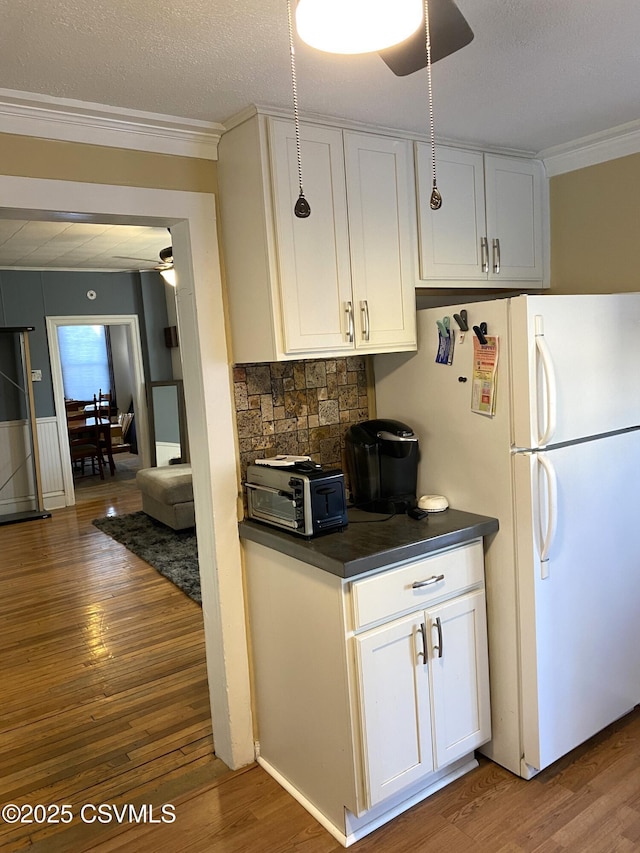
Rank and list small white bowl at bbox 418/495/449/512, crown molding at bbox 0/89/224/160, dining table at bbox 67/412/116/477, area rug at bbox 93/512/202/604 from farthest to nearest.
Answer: dining table at bbox 67/412/116/477 → area rug at bbox 93/512/202/604 → small white bowl at bbox 418/495/449/512 → crown molding at bbox 0/89/224/160

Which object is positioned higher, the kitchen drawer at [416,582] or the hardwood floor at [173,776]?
the kitchen drawer at [416,582]

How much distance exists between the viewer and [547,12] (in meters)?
1.64

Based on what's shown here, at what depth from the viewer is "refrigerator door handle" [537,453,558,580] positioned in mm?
2184

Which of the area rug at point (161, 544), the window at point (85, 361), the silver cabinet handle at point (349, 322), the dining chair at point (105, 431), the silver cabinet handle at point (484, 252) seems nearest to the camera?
the silver cabinet handle at point (349, 322)

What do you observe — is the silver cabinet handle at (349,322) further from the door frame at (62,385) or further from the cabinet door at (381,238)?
the door frame at (62,385)

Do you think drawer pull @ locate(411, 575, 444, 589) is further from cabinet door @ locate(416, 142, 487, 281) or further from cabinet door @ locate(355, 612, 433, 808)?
cabinet door @ locate(416, 142, 487, 281)

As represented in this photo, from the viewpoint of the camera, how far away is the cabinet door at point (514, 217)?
2.76m

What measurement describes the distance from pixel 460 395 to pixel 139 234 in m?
3.58

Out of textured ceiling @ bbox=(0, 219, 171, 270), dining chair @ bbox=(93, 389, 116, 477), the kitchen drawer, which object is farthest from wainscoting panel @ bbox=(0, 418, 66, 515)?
the kitchen drawer

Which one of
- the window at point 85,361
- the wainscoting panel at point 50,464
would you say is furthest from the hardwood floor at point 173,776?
the window at point 85,361

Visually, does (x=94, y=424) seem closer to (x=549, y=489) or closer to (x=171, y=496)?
(x=171, y=496)

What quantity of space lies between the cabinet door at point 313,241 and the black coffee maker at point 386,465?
1.25ft

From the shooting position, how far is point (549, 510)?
7.23ft

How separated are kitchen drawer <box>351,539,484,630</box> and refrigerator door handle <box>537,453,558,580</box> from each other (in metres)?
0.21
